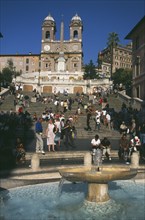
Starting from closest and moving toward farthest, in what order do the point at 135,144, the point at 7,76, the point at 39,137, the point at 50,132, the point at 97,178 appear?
the point at 97,178 → the point at 39,137 → the point at 50,132 → the point at 135,144 → the point at 7,76

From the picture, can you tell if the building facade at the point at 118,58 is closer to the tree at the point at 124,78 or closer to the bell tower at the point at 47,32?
the bell tower at the point at 47,32

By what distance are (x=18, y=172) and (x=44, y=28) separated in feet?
291

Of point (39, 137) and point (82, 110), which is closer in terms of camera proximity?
point (39, 137)

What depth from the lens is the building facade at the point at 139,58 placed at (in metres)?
33.8

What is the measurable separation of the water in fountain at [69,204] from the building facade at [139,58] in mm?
24971

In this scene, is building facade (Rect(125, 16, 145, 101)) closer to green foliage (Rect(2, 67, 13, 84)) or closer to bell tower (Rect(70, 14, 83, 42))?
green foliage (Rect(2, 67, 13, 84))

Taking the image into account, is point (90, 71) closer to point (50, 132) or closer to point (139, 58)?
point (139, 58)

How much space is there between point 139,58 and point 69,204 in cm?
2895

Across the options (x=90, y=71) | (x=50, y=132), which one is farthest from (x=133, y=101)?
(x=90, y=71)

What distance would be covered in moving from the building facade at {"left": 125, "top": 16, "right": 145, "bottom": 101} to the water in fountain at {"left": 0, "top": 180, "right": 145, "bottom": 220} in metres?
25.0

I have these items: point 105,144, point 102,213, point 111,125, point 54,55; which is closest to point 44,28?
point 54,55

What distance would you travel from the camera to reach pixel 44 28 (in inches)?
3748

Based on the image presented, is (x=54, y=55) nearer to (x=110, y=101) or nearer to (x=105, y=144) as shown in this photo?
(x=110, y=101)

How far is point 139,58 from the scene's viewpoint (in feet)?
115
